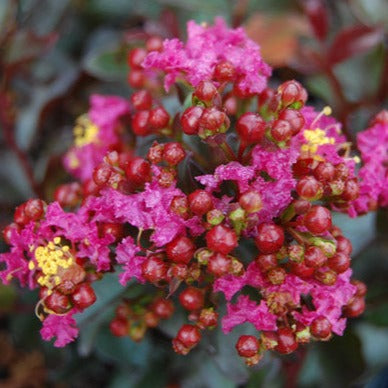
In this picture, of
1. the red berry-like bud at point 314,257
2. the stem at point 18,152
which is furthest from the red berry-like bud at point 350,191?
the stem at point 18,152

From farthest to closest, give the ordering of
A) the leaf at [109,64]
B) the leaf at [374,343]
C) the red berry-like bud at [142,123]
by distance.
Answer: the leaf at [109,64] < the leaf at [374,343] < the red berry-like bud at [142,123]

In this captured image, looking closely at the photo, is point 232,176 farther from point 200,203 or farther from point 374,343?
point 374,343

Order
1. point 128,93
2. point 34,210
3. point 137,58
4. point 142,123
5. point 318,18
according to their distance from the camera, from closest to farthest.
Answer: point 34,210, point 142,123, point 137,58, point 318,18, point 128,93

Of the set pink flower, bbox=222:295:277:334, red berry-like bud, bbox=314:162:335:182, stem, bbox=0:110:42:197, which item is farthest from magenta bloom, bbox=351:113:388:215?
stem, bbox=0:110:42:197

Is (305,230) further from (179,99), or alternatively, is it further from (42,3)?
(42,3)

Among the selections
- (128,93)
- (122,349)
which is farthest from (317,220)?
(128,93)

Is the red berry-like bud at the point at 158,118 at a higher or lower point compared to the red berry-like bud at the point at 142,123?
higher

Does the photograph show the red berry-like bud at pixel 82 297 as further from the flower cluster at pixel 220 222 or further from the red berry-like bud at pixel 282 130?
the red berry-like bud at pixel 282 130
